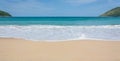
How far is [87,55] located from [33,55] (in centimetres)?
95

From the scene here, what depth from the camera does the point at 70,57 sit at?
3.66m

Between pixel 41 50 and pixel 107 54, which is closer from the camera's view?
pixel 107 54

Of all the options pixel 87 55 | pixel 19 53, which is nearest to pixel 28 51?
pixel 19 53

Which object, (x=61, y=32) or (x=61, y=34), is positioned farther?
(x=61, y=32)

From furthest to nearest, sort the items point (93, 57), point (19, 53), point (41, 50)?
point (41, 50), point (19, 53), point (93, 57)

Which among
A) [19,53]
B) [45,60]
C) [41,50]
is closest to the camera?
[45,60]

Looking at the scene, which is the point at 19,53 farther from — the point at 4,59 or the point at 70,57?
the point at 70,57

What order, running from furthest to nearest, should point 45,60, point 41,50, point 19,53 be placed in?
1. point 41,50
2. point 19,53
3. point 45,60

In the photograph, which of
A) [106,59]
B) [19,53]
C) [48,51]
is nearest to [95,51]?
[106,59]

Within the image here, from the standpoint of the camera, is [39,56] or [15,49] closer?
[39,56]

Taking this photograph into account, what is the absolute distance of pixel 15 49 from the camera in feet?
14.0

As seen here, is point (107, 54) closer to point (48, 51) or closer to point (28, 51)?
point (48, 51)

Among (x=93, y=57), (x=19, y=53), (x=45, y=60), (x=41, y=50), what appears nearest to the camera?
(x=45, y=60)

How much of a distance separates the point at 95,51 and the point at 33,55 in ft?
3.94
